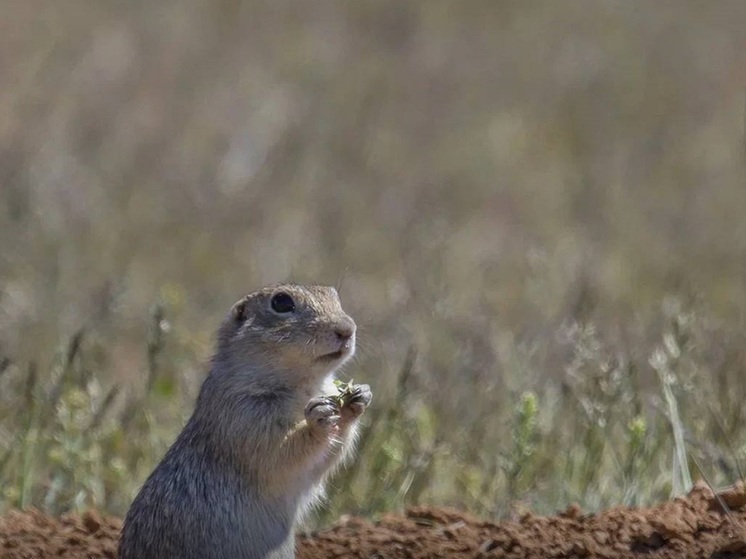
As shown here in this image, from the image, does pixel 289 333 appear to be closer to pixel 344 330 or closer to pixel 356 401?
pixel 344 330

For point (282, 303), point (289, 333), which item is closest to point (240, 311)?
point (282, 303)

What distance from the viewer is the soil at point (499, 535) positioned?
15.5 feet

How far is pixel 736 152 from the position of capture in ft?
45.9

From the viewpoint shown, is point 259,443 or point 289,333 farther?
point 289,333

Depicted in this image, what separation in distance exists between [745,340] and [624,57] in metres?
10.0

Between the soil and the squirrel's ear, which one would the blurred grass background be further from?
the squirrel's ear

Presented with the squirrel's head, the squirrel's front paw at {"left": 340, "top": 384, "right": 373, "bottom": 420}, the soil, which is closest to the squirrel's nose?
the squirrel's head

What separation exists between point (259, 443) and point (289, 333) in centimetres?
39

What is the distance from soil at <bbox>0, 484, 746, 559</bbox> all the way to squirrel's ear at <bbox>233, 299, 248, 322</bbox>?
754 millimetres

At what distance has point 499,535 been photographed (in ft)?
16.2

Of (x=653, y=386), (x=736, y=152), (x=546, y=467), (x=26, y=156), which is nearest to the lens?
(x=546, y=467)

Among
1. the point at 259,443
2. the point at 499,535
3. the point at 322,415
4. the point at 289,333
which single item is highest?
the point at 289,333

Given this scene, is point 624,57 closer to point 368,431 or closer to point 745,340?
point 745,340

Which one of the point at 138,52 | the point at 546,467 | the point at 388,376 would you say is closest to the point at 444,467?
the point at 546,467
